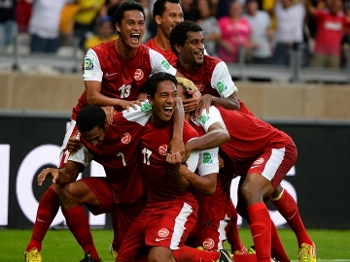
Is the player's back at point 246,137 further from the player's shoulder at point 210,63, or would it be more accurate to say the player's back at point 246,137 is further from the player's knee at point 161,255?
the player's knee at point 161,255

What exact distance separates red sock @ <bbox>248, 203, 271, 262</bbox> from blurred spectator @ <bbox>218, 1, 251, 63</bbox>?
6.35 meters

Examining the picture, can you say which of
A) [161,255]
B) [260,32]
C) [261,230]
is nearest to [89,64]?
[161,255]

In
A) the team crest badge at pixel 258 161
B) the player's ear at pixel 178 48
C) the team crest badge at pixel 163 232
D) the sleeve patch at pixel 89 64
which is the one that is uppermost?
the player's ear at pixel 178 48

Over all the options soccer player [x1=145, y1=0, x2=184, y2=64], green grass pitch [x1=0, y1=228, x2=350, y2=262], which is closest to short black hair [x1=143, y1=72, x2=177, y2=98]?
soccer player [x1=145, y1=0, x2=184, y2=64]

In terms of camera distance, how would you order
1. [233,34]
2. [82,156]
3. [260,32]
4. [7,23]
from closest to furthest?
[82,156], [7,23], [233,34], [260,32]

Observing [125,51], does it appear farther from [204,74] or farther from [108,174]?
[108,174]

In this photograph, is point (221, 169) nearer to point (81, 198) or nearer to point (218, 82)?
point (218, 82)

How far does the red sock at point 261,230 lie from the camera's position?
722cm

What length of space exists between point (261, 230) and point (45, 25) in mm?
6747

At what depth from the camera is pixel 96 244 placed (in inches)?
376

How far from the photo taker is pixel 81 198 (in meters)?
7.63

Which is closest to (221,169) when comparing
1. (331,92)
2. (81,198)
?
(81,198)

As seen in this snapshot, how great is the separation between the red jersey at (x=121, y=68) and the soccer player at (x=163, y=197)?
2.13 feet

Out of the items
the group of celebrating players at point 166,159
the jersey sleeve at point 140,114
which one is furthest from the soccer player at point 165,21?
the jersey sleeve at point 140,114
